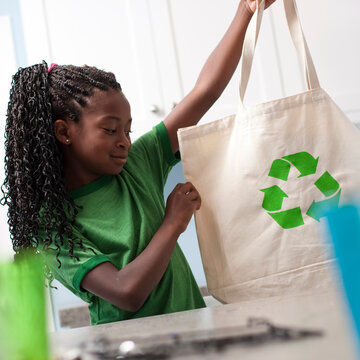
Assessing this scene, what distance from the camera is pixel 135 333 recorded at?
1.83 ft

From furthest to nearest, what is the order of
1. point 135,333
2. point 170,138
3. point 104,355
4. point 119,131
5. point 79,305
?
point 79,305, point 170,138, point 119,131, point 135,333, point 104,355

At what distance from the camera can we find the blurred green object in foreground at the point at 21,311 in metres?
0.41

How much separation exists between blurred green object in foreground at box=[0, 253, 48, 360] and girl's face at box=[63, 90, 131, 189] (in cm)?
50

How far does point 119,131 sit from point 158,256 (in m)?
0.24

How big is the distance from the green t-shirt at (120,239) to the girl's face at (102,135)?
4cm

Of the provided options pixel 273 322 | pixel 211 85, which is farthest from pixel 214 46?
pixel 273 322

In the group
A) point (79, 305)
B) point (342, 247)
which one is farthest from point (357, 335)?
point (79, 305)

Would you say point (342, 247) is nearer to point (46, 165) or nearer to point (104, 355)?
point (104, 355)

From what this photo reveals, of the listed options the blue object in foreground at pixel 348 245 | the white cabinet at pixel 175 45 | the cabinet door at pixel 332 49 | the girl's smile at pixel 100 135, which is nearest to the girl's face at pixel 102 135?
the girl's smile at pixel 100 135

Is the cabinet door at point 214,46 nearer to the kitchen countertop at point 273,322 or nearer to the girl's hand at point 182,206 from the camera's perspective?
the girl's hand at point 182,206

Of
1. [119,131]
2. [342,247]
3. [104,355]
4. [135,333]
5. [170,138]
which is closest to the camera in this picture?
[342,247]

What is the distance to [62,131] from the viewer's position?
0.98 metres

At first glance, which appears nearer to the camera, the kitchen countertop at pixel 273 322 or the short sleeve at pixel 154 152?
the kitchen countertop at pixel 273 322

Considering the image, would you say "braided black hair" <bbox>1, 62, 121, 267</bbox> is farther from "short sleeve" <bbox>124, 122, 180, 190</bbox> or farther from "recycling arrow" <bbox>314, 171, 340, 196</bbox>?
"recycling arrow" <bbox>314, 171, 340, 196</bbox>
